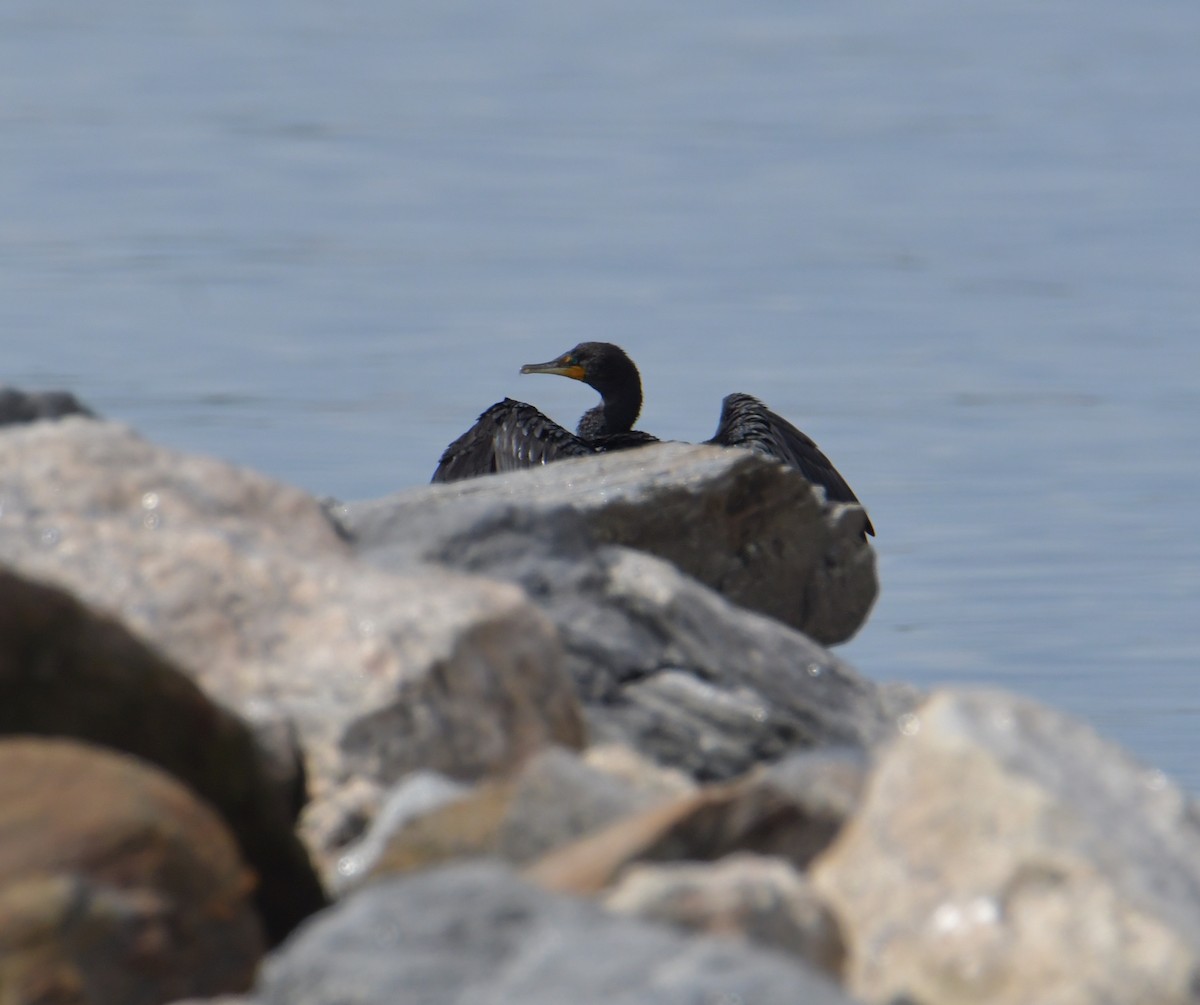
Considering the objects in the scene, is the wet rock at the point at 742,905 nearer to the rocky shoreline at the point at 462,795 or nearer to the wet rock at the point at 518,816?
the rocky shoreline at the point at 462,795

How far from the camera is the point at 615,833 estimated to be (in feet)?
10.7

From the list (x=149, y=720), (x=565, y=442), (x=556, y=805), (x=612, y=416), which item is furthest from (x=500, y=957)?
(x=612, y=416)

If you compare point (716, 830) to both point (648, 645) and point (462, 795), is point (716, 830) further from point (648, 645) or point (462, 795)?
point (648, 645)

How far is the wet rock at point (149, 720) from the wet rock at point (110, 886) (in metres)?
0.20

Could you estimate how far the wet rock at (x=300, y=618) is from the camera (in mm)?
3977

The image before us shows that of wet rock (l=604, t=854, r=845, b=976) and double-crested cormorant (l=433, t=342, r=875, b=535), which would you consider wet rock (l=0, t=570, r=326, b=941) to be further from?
double-crested cormorant (l=433, t=342, r=875, b=535)

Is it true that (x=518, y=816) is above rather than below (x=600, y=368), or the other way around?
above

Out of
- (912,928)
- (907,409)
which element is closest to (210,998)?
(912,928)

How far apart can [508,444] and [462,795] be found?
6.58m

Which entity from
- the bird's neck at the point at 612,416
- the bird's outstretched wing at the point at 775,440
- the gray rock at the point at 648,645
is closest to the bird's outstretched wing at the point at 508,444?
the bird's outstretched wing at the point at 775,440

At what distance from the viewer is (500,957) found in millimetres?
2898

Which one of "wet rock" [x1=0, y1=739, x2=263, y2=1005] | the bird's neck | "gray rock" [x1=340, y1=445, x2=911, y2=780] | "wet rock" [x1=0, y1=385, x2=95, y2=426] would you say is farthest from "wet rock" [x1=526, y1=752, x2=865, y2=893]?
the bird's neck

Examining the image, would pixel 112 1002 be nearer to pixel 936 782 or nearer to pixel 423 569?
pixel 936 782

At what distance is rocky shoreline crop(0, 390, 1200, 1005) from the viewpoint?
2.96 metres
